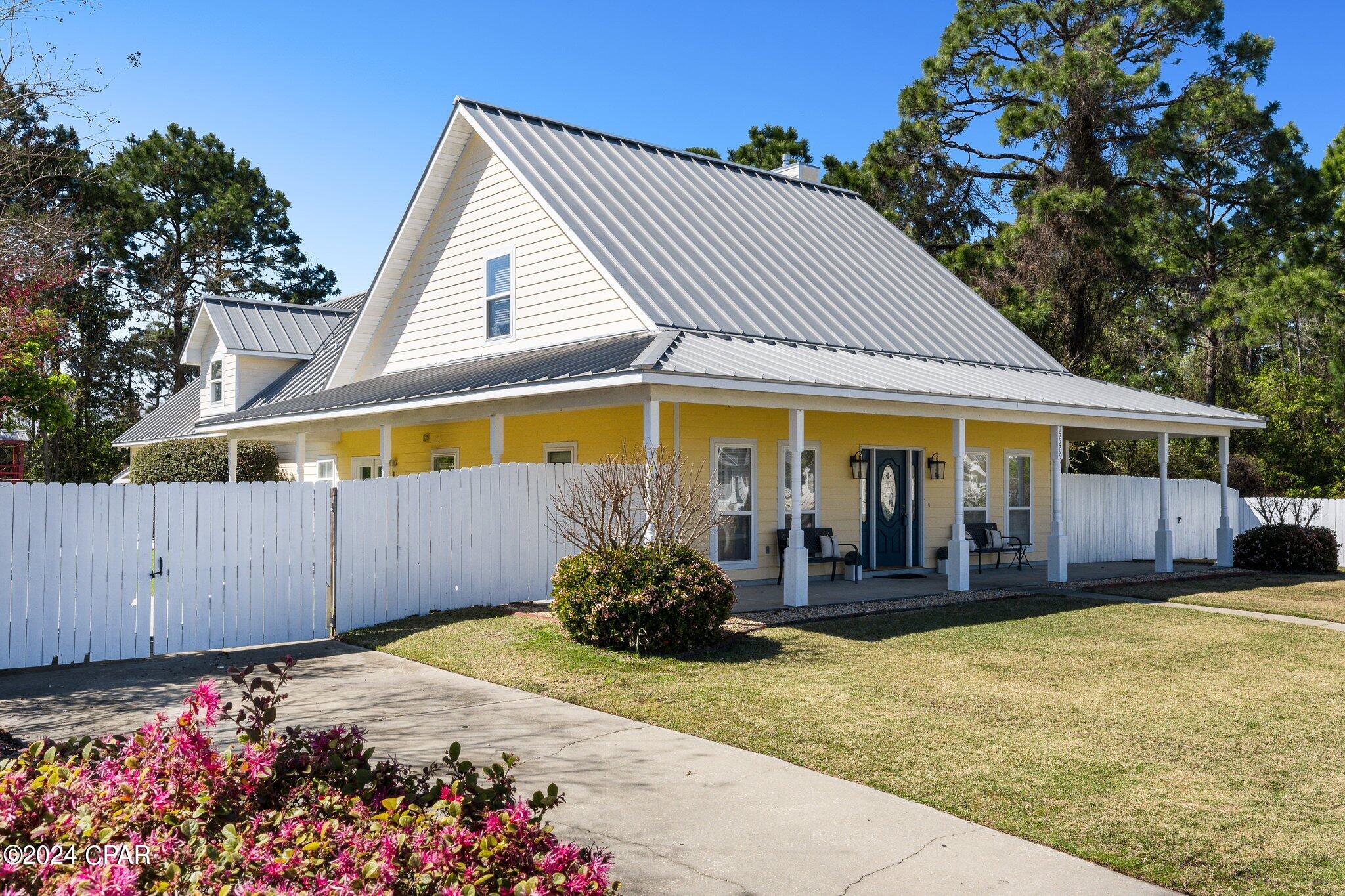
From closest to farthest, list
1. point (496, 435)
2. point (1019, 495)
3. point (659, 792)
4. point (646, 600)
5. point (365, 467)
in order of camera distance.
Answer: point (659, 792)
point (646, 600)
point (496, 435)
point (1019, 495)
point (365, 467)

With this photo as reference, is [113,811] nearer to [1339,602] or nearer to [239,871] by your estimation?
[239,871]

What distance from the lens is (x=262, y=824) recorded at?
12.8 feet

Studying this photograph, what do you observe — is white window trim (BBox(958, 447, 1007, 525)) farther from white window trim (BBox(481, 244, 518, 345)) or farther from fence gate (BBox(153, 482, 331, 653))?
fence gate (BBox(153, 482, 331, 653))

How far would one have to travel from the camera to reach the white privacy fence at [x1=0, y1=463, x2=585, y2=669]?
33.2 feet

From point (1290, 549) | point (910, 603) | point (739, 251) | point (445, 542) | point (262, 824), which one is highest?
point (739, 251)

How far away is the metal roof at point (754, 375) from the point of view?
42.6 ft

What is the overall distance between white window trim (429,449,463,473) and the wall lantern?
699cm

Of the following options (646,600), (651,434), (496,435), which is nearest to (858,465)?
(496,435)

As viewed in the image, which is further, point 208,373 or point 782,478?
point 208,373

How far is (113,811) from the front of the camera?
153 inches

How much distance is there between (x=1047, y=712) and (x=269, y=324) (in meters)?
23.9

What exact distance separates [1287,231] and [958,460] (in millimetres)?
16440

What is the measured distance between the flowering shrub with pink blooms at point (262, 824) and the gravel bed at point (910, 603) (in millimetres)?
7768

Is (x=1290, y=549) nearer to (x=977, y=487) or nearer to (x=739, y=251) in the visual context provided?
(x=977, y=487)
